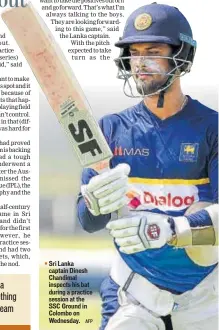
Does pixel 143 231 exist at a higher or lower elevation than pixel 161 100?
lower

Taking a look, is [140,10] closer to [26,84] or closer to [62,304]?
[26,84]

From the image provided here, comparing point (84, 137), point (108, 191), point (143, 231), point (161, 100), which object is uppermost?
point (161, 100)

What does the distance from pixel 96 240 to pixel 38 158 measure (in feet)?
1.32

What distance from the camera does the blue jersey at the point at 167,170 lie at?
13.7ft

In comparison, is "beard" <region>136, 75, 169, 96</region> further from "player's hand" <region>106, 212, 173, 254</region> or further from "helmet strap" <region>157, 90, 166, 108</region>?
"player's hand" <region>106, 212, 173, 254</region>

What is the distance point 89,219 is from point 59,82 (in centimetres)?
55

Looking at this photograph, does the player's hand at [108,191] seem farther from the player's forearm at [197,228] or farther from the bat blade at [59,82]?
the player's forearm at [197,228]

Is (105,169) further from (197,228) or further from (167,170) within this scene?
(197,228)

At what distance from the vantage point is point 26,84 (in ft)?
13.9

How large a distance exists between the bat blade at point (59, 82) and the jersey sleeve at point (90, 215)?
0.05 m

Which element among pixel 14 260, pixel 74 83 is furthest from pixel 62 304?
pixel 74 83

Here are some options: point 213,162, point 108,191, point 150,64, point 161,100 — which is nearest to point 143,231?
point 108,191

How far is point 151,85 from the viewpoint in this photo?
416cm

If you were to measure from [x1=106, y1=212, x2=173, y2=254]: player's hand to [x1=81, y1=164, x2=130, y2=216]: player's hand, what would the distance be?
7 centimetres
